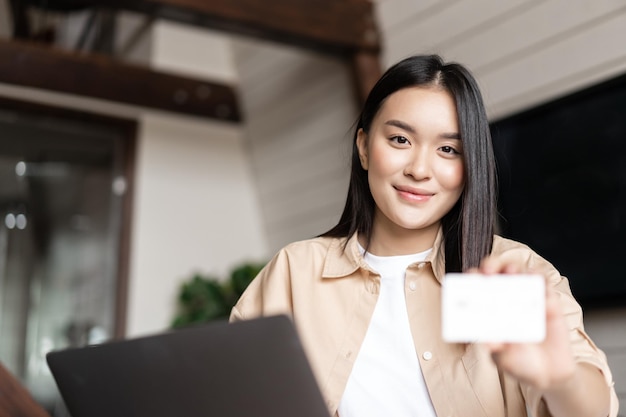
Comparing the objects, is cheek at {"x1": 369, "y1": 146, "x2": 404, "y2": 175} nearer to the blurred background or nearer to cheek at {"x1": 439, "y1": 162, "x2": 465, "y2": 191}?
cheek at {"x1": 439, "y1": 162, "x2": 465, "y2": 191}

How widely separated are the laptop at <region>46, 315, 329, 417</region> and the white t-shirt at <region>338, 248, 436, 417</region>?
268mm

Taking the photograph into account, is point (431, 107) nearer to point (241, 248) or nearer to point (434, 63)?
point (434, 63)

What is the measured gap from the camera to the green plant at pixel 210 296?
3.93 metres

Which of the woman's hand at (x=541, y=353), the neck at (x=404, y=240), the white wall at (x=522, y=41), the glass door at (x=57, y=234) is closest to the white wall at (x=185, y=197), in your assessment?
the glass door at (x=57, y=234)

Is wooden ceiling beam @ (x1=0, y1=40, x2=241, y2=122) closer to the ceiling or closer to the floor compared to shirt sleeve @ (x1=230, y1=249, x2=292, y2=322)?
closer to the ceiling

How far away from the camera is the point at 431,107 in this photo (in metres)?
1.20

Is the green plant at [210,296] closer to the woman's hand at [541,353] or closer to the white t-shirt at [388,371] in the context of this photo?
the white t-shirt at [388,371]

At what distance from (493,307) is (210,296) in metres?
3.32

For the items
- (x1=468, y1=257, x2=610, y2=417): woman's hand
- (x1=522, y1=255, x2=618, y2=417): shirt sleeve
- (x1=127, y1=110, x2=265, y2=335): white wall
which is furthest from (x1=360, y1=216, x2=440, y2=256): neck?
(x1=127, y1=110, x2=265, y2=335): white wall

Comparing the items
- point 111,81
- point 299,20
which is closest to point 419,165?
point 299,20

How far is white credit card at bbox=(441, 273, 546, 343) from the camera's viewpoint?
29.6 inches

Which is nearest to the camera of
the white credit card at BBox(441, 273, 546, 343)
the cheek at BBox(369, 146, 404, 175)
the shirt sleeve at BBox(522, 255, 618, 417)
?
the white credit card at BBox(441, 273, 546, 343)

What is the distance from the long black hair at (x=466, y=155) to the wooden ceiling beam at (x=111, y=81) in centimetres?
267

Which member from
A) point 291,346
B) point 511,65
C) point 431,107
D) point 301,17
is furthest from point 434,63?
point 301,17
